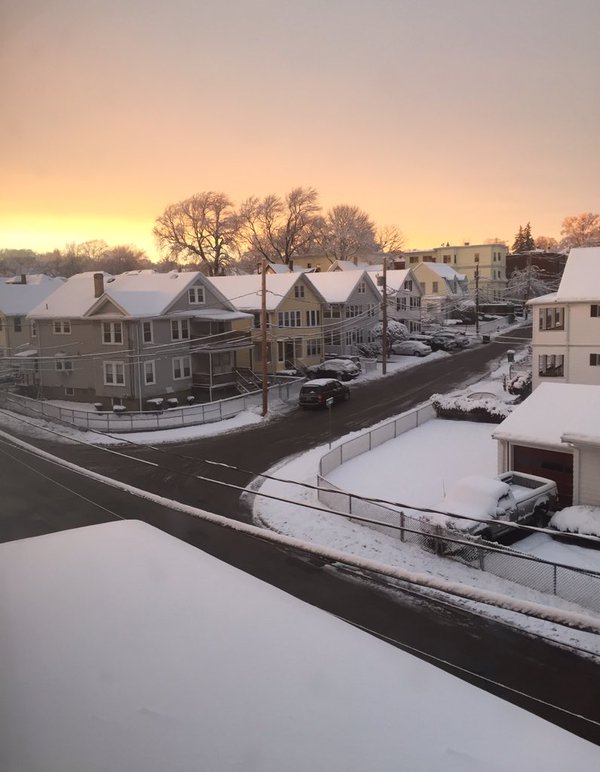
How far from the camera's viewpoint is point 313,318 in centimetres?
3862

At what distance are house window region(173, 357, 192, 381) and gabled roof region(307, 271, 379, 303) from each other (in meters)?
14.3

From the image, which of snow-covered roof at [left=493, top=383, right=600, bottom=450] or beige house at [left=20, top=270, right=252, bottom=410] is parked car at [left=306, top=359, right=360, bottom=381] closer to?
beige house at [left=20, top=270, right=252, bottom=410]

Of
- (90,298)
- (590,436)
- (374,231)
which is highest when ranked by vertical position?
(374,231)

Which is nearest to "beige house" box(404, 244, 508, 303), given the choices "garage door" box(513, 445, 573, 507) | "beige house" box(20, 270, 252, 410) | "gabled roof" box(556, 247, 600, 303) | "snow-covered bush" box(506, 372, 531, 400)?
"snow-covered bush" box(506, 372, 531, 400)

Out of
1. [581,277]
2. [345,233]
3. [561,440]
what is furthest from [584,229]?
[345,233]

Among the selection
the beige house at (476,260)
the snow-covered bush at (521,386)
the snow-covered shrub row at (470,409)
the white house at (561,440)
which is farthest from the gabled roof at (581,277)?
the beige house at (476,260)

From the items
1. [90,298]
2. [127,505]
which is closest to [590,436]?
[127,505]

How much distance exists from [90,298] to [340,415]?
1263 centimetres

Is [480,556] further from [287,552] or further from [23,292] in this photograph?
[23,292]

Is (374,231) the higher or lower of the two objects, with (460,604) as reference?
higher

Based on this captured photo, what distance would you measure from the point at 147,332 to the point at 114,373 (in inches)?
95.7

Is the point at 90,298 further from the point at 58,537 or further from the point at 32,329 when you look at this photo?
the point at 58,537

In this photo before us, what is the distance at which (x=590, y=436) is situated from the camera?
1384 centimetres

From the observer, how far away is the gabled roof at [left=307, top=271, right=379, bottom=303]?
42250 mm
